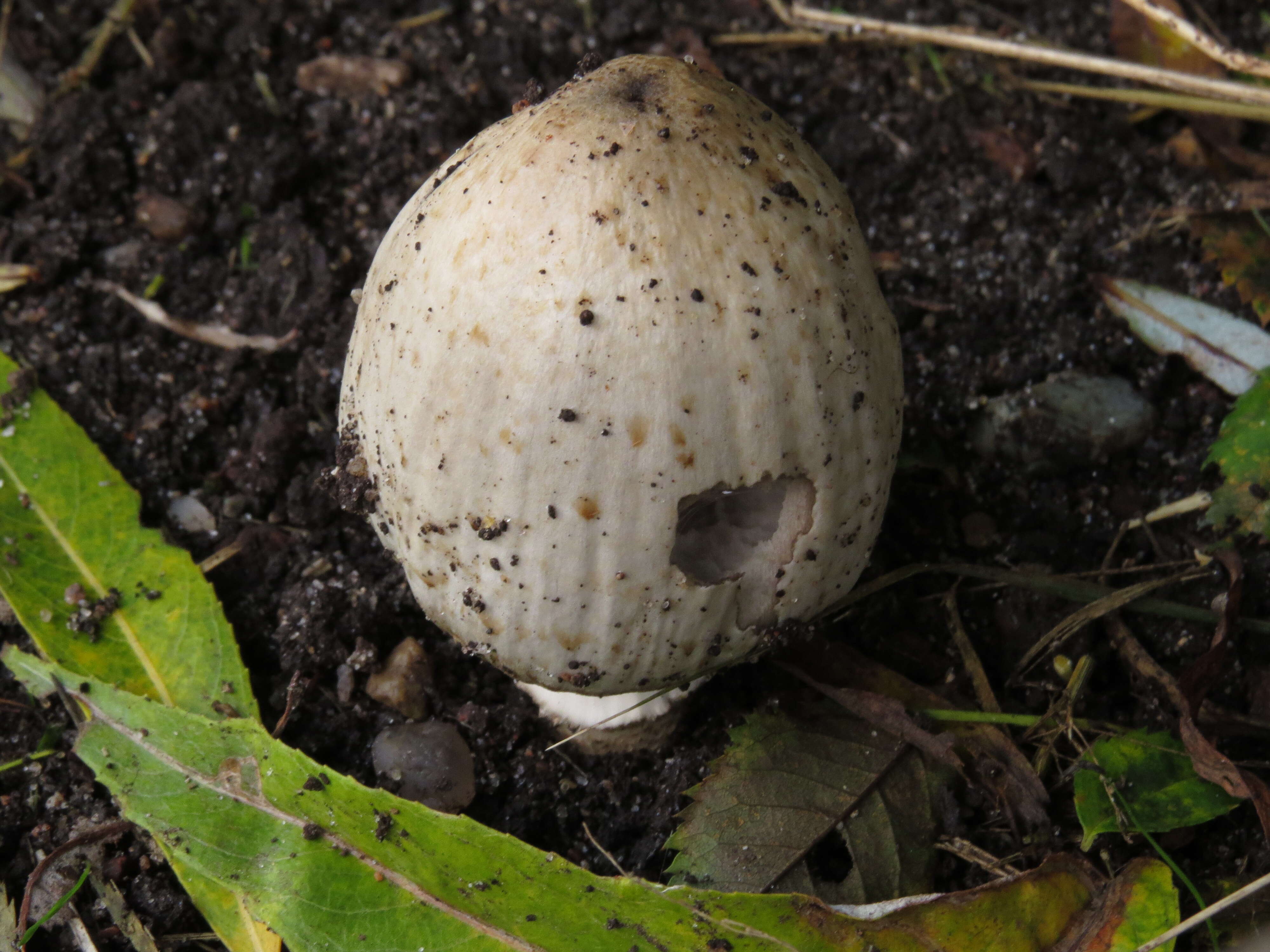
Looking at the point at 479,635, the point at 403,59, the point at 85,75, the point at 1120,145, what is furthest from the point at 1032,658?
the point at 85,75

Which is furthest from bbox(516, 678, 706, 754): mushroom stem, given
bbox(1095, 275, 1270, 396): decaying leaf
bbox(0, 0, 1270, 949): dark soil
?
bbox(1095, 275, 1270, 396): decaying leaf

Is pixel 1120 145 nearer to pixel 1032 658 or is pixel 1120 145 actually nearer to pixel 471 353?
pixel 1032 658

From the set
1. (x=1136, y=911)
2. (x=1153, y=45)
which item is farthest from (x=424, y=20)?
(x=1136, y=911)

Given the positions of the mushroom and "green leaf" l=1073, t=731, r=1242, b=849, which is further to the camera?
"green leaf" l=1073, t=731, r=1242, b=849

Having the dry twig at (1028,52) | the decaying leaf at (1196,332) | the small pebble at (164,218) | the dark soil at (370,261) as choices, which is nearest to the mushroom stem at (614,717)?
the dark soil at (370,261)

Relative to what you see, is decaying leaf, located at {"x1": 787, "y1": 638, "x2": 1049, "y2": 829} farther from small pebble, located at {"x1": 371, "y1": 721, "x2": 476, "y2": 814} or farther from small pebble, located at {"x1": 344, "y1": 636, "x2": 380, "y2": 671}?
small pebble, located at {"x1": 344, "y1": 636, "x2": 380, "y2": 671}

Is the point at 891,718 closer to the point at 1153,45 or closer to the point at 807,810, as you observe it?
the point at 807,810
